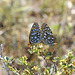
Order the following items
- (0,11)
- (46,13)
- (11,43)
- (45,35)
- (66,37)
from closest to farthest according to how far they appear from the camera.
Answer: (45,35) < (11,43) < (66,37) < (0,11) < (46,13)

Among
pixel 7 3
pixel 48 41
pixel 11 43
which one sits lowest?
pixel 11 43

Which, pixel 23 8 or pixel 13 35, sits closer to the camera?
pixel 13 35

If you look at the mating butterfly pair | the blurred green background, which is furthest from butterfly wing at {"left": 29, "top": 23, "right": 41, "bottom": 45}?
the blurred green background

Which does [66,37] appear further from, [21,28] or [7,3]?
[7,3]

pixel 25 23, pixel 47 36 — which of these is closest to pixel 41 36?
pixel 47 36

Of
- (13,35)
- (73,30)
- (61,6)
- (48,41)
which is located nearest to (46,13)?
(61,6)

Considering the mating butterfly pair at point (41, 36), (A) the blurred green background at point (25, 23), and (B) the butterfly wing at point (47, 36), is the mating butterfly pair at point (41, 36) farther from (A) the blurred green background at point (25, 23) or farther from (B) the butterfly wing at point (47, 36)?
(A) the blurred green background at point (25, 23)

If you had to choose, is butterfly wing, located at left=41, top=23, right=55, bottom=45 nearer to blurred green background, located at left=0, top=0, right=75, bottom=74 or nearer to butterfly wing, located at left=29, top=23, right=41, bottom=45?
butterfly wing, located at left=29, top=23, right=41, bottom=45
